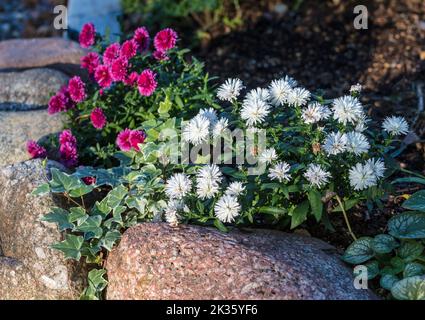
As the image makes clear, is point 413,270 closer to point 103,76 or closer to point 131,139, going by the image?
point 131,139

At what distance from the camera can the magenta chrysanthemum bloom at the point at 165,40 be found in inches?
171

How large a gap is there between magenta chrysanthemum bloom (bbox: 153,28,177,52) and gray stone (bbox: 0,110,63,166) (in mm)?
888

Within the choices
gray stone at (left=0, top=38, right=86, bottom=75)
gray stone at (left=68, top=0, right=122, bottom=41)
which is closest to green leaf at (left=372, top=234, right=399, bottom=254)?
gray stone at (left=0, top=38, right=86, bottom=75)

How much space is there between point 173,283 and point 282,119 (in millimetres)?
1171

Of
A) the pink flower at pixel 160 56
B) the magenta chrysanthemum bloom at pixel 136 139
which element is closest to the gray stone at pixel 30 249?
the magenta chrysanthemum bloom at pixel 136 139

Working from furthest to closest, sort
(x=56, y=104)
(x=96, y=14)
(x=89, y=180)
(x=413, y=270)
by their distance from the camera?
(x=96, y=14)
(x=56, y=104)
(x=89, y=180)
(x=413, y=270)

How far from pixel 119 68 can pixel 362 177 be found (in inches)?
61.2

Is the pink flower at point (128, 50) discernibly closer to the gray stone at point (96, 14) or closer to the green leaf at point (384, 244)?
the green leaf at point (384, 244)

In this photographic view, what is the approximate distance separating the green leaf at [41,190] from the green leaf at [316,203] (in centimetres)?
124

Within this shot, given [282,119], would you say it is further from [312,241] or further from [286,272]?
[286,272]

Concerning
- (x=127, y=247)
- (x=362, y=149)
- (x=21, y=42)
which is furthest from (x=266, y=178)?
(x=21, y=42)

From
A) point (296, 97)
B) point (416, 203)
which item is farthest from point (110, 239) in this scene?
point (416, 203)

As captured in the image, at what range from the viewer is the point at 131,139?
13.3 feet

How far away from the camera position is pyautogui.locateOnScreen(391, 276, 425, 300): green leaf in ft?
10.5
